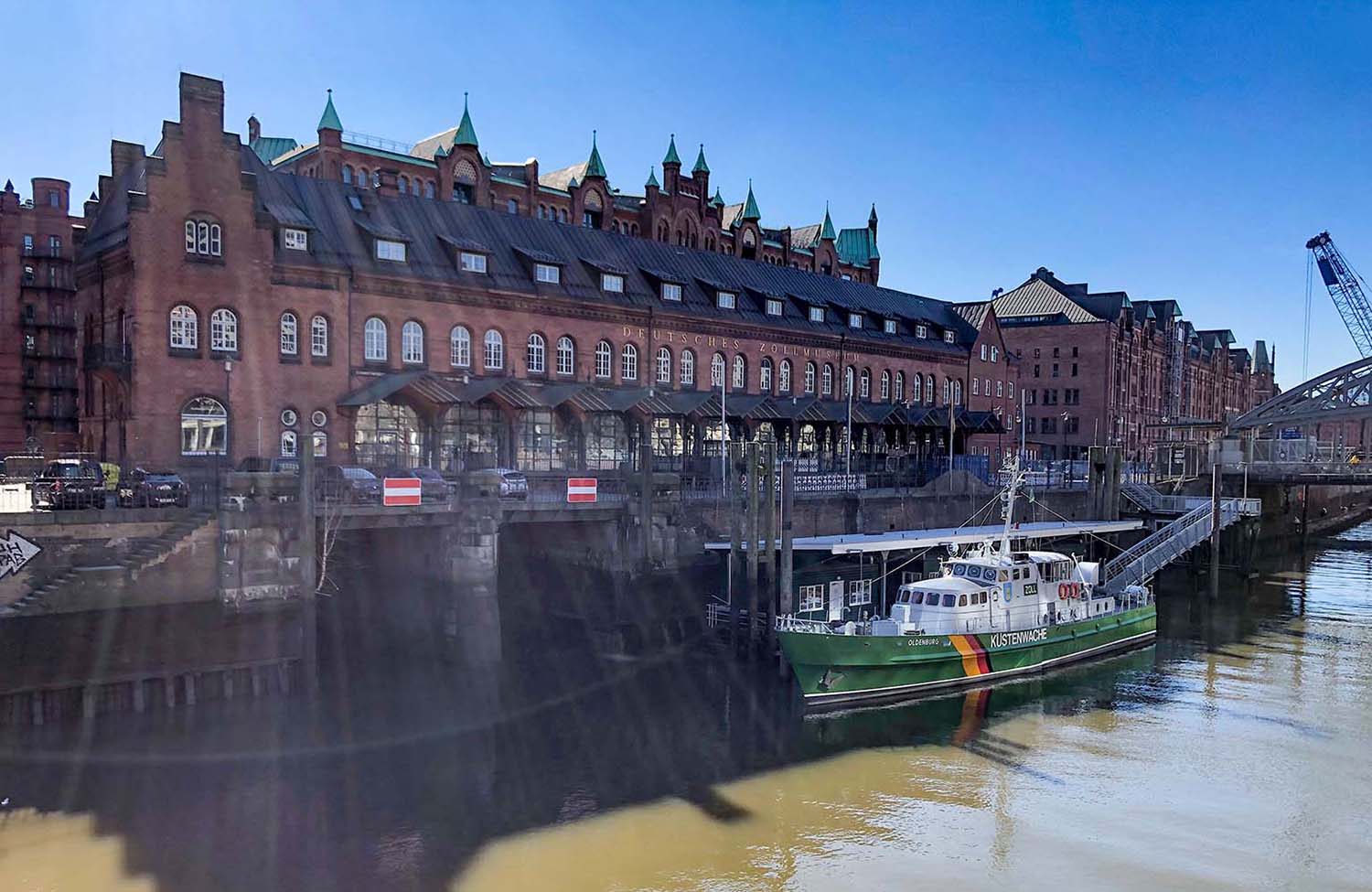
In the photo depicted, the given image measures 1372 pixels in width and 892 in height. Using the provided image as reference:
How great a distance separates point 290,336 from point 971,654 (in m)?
30.0

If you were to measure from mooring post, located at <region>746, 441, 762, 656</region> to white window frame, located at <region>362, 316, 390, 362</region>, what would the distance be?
1951cm

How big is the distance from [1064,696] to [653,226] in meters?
56.6

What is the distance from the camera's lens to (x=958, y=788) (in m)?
24.1

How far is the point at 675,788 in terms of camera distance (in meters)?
23.1

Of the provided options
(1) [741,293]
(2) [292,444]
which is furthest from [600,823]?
(1) [741,293]

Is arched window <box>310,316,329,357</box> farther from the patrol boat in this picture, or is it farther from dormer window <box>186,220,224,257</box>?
the patrol boat

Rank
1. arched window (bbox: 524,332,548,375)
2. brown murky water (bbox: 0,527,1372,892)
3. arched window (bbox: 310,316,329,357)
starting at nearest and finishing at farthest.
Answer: brown murky water (bbox: 0,527,1372,892)
arched window (bbox: 310,316,329,357)
arched window (bbox: 524,332,548,375)

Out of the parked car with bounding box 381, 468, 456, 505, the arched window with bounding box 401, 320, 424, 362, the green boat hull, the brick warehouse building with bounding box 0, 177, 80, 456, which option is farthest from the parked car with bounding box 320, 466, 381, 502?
the brick warehouse building with bounding box 0, 177, 80, 456

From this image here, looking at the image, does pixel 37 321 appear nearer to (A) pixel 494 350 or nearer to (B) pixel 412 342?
(B) pixel 412 342

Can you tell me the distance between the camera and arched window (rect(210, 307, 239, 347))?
130ft

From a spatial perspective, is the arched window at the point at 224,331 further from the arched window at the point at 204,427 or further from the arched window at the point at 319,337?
the arched window at the point at 319,337

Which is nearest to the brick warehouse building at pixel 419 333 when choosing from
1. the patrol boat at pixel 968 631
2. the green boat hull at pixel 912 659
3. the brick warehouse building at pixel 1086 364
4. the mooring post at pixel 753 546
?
the mooring post at pixel 753 546

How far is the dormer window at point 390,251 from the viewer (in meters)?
45.6

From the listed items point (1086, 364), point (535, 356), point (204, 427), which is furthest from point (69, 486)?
point (1086, 364)
